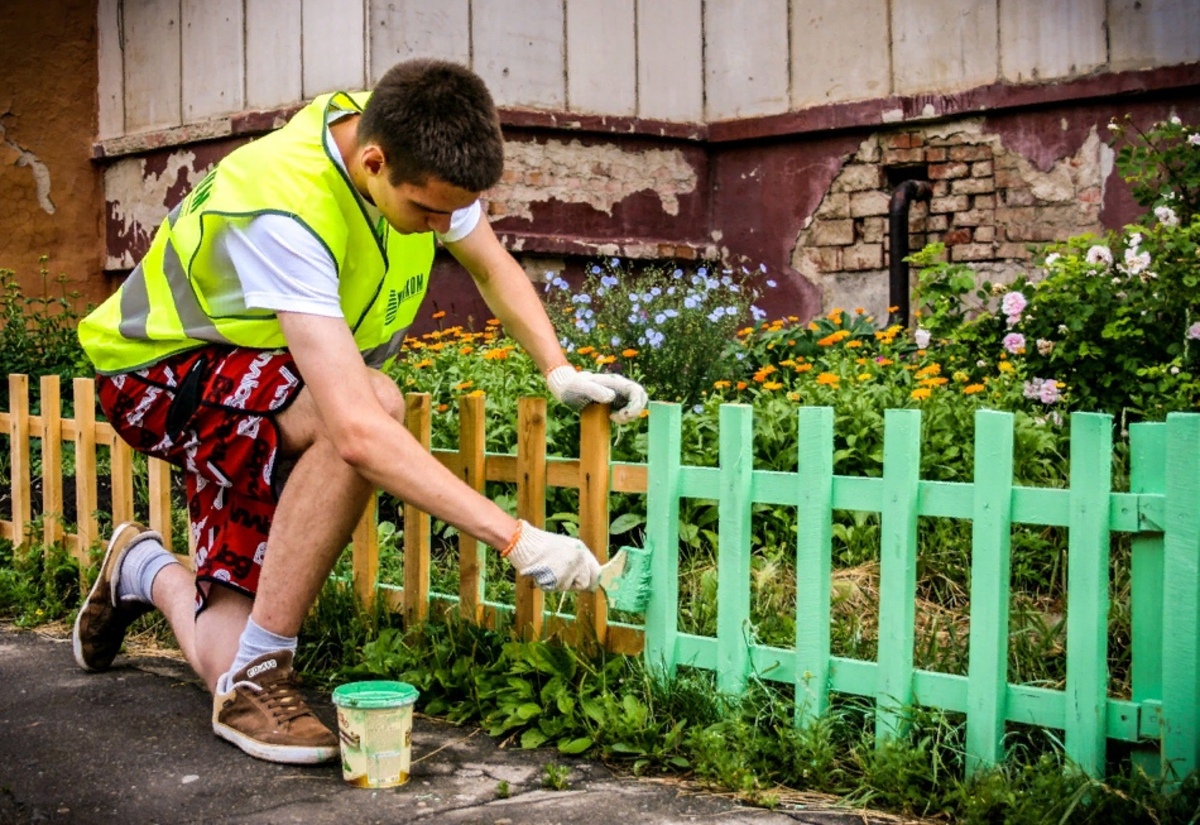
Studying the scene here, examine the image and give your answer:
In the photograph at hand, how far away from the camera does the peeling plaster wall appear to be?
23.5 ft

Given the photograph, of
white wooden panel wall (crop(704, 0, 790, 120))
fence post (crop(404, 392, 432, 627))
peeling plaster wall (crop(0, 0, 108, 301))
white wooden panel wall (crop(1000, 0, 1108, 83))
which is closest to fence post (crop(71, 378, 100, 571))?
fence post (crop(404, 392, 432, 627))

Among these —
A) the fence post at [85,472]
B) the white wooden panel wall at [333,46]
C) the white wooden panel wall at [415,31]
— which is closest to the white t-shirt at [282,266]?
the fence post at [85,472]

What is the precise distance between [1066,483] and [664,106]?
156 inches

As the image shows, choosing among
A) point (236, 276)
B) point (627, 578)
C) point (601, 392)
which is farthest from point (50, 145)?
point (627, 578)

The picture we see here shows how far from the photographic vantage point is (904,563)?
2465mm

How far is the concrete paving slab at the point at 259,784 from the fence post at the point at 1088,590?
370 millimetres

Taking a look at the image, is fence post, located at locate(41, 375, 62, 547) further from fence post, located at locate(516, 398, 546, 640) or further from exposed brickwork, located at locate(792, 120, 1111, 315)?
exposed brickwork, located at locate(792, 120, 1111, 315)

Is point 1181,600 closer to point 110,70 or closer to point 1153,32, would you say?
point 1153,32

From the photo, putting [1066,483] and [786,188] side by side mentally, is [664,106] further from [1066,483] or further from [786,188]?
[1066,483]

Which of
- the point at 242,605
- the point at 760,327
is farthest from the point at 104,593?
the point at 760,327

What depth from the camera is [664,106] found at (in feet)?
23.0

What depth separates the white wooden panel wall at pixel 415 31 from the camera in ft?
20.1

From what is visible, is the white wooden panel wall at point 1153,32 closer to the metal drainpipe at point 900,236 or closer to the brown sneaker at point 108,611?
the metal drainpipe at point 900,236

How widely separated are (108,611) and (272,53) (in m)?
4.01
